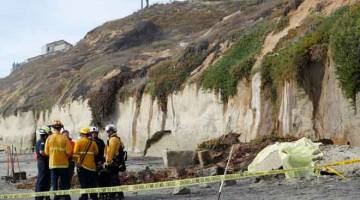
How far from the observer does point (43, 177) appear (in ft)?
46.9

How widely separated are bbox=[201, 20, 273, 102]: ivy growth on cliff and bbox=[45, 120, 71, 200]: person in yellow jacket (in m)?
13.8

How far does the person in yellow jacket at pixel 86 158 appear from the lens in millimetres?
13594

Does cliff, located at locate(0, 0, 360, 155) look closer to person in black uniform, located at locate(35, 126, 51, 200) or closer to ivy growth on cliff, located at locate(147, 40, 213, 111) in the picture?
ivy growth on cliff, located at locate(147, 40, 213, 111)

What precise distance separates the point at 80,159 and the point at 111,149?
917 millimetres

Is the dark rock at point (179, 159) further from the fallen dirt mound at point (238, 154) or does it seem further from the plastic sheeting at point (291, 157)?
→ the plastic sheeting at point (291, 157)

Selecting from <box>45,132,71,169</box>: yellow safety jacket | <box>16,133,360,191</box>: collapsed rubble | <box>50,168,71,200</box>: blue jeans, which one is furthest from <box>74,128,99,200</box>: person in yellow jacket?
<box>16,133,360,191</box>: collapsed rubble

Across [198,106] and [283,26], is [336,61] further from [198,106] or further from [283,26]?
[198,106]

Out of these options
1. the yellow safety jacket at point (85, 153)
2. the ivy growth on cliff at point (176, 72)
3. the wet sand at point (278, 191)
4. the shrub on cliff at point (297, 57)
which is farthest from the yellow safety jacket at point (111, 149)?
the ivy growth on cliff at point (176, 72)

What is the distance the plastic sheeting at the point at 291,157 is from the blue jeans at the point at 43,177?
520 cm

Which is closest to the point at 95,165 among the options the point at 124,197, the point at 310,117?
the point at 124,197

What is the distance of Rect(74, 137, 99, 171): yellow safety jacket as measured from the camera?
44.6 feet

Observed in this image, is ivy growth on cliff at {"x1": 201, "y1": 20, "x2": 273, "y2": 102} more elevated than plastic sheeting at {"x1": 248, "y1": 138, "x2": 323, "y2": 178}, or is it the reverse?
ivy growth on cliff at {"x1": 201, "y1": 20, "x2": 273, "y2": 102}

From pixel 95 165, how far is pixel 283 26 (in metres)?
16.0

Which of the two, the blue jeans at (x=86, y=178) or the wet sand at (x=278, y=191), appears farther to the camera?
the blue jeans at (x=86, y=178)
